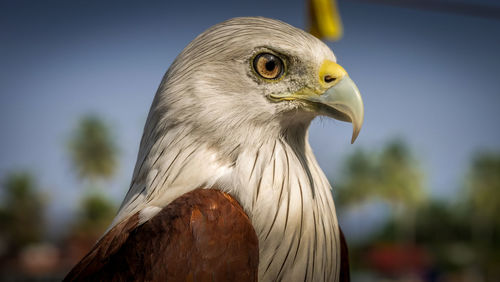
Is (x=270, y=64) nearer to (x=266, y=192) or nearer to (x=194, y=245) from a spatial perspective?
(x=266, y=192)

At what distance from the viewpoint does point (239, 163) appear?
4.30 feet

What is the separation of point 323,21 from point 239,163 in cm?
112

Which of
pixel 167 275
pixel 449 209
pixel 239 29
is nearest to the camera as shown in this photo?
pixel 167 275

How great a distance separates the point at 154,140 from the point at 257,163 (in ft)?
1.22

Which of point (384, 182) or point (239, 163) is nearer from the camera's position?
point (239, 163)

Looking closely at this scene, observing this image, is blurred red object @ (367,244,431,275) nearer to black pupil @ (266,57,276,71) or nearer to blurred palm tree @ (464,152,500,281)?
blurred palm tree @ (464,152,500,281)

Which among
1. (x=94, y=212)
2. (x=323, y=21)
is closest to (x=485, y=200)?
(x=94, y=212)

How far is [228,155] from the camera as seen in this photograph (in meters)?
1.33

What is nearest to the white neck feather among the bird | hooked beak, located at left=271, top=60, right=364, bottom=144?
the bird

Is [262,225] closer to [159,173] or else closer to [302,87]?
[159,173]

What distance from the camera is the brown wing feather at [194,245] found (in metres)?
1.12

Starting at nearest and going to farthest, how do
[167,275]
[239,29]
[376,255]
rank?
1. [167,275]
2. [239,29]
3. [376,255]

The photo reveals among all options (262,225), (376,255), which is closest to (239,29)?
(262,225)

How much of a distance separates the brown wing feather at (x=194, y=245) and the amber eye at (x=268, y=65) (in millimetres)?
440
